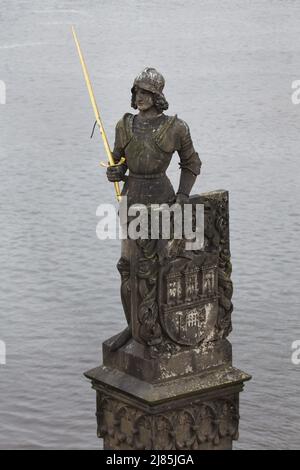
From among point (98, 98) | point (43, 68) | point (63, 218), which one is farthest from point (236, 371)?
point (43, 68)

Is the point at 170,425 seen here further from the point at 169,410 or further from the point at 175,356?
the point at 175,356

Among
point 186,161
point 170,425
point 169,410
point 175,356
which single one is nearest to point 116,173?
point 186,161

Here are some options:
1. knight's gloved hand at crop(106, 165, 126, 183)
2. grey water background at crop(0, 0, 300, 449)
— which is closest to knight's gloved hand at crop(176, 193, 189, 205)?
knight's gloved hand at crop(106, 165, 126, 183)

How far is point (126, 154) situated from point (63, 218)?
52.5 feet

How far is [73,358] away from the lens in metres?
42.1

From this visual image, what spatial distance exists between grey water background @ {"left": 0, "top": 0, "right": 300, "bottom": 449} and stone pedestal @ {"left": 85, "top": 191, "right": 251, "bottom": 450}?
3682 mm

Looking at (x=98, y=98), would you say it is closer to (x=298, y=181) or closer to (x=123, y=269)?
(x=298, y=181)

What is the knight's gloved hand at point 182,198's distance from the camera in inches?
1332

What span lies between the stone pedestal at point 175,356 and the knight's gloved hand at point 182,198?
22cm

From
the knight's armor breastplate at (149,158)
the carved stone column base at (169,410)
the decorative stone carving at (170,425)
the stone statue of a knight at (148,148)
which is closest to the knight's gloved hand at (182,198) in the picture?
the stone statue of a knight at (148,148)

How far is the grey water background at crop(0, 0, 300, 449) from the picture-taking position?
40875 millimetres

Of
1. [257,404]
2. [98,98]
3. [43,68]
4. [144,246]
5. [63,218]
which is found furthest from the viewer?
[43,68]

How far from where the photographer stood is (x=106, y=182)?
52.8 meters

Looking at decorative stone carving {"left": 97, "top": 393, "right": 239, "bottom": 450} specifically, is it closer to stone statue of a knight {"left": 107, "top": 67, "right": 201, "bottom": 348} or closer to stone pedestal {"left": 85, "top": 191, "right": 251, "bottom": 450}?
stone pedestal {"left": 85, "top": 191, "right": 251, "bottom": 450}
